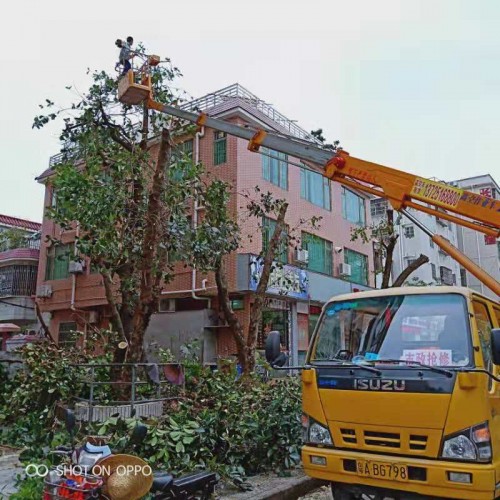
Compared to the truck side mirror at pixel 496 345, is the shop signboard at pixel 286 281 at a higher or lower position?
higher

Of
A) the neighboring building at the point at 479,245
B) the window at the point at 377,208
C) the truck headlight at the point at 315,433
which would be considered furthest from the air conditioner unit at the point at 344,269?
the truck headlight at the point at 315,433

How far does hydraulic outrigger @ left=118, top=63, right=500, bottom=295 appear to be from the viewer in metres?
7.15

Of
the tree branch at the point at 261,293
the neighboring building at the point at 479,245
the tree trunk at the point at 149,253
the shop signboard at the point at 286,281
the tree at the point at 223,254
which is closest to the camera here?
the tree trunk at the point at 149,253

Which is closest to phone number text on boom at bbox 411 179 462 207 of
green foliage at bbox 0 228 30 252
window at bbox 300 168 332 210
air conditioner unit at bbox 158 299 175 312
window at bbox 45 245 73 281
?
air conditioner unit at bbox 158 299 175 312

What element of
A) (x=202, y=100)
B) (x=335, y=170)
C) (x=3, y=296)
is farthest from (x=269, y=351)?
(x=3, y=296)

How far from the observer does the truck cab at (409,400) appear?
13.1ft

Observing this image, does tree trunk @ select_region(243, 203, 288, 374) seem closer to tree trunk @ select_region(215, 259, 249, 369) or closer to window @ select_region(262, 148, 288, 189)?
tree trunk @ select_region(215, 259, 249, 369)

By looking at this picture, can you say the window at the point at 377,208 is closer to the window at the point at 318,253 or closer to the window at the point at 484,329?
the window at the point at 318,253

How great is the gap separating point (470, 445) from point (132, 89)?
8.21m

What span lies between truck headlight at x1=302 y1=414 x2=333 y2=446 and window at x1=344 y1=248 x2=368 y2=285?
59.5 ft

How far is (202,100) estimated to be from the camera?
1825 cm

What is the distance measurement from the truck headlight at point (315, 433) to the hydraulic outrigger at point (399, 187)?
3370mm

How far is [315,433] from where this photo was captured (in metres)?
4.75

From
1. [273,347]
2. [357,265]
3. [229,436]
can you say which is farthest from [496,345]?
[357,265]
